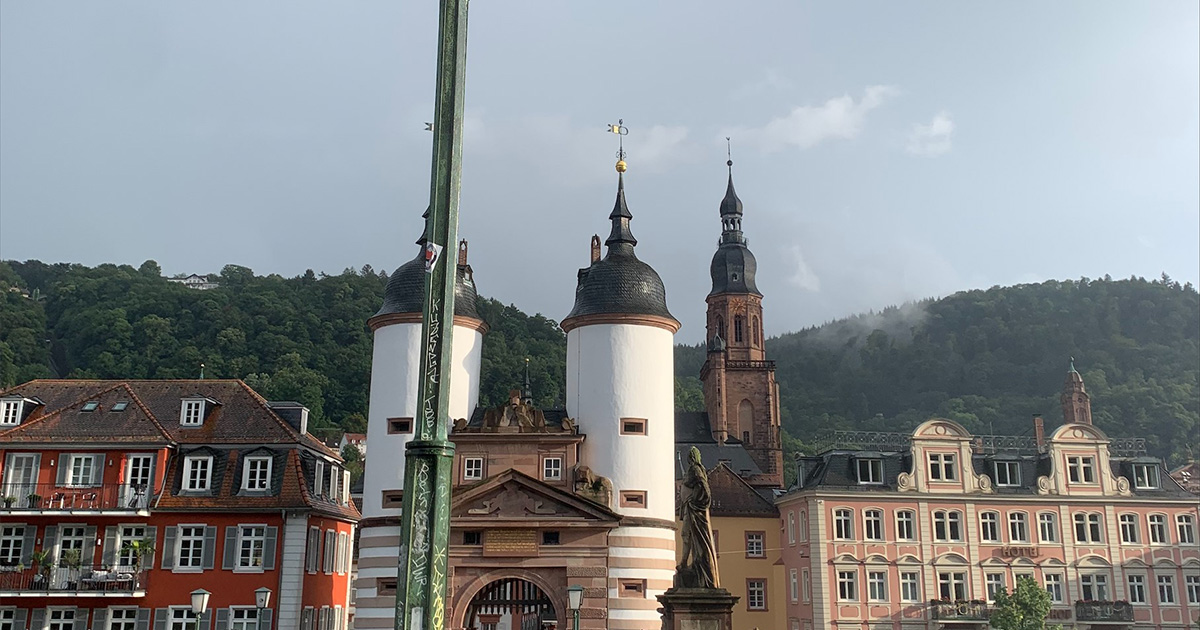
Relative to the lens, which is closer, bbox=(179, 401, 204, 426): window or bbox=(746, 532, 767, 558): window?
bbox=(179, 401, 204, 426): window

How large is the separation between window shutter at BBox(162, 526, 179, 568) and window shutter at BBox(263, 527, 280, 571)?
9.48 ft

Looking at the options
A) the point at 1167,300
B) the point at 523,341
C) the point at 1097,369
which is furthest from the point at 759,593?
the point at 1167,300

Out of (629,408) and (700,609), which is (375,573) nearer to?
(629,408)

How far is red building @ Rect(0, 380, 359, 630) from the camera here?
35.8 metres

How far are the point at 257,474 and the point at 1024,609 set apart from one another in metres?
28.4

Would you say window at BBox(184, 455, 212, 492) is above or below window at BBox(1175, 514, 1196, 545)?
above

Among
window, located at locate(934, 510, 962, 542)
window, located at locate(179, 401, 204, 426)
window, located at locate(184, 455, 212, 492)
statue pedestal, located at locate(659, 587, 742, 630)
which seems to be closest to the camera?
statue pedestal, located at locate(659, 587, 742, 630)

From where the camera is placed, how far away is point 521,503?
35781 millimetres

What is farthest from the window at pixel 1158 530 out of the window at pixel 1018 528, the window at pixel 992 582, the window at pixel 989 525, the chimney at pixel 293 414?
the chimney at pixel 293 414

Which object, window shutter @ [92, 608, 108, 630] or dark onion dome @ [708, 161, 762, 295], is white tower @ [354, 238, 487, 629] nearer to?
window shutter @ [92, 608, 108, 630]

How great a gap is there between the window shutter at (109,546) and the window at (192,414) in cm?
458

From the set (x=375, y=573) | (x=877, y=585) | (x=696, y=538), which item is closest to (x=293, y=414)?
(x=375, y=573)

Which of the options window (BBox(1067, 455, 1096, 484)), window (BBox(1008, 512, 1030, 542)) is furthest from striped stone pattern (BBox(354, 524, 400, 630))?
window (BBox(1067, 455, 1096, 484))

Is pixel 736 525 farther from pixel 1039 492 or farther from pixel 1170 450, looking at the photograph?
pixel 1170 450
